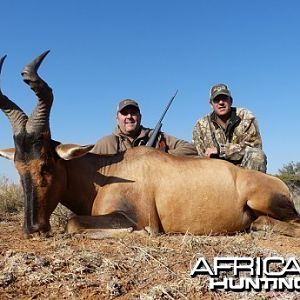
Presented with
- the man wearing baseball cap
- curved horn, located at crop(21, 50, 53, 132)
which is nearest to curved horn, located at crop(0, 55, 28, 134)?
curved horn, located at crop(21, 50, 53, 132)

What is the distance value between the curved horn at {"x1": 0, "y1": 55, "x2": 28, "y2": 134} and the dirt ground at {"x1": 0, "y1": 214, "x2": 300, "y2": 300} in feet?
4.55

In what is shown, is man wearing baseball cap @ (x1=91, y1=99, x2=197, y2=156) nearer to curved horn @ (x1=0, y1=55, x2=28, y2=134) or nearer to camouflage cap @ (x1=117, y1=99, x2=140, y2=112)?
camouflage cap @ (x1=117, y1=99, x2=140, y2=112)

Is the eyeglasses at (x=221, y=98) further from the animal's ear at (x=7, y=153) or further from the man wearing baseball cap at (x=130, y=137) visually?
the animal's ear at (x=7, y=153)

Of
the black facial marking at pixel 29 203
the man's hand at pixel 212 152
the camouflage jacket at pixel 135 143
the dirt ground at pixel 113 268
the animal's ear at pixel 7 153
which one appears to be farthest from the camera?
the camouflage jacket at pixel 135 143

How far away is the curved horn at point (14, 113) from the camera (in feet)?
17.1

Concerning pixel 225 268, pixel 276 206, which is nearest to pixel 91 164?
pixel 276 206

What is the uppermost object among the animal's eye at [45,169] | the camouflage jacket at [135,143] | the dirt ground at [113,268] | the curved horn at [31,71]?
the curved horn at [31,71]

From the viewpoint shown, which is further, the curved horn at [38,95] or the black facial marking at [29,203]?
the curved horn at [38,95]

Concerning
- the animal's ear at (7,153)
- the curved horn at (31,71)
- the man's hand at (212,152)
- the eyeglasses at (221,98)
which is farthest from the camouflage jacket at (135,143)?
the curved horn at (31,71)

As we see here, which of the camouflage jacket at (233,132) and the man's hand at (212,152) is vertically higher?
the camouflage jacket at (233,132)

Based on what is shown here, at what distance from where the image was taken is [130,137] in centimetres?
762

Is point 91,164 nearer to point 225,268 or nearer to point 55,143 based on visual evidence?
point 55,143

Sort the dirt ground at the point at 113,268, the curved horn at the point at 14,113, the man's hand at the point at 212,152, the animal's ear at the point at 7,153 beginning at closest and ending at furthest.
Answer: the dirt ground at the point at 113,268 < the curved horn at the point at 14,113 < the animal's ear at the point at 7,153 < the man's hand at the point at 212,152

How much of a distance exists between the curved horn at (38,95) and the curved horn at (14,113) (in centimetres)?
13
